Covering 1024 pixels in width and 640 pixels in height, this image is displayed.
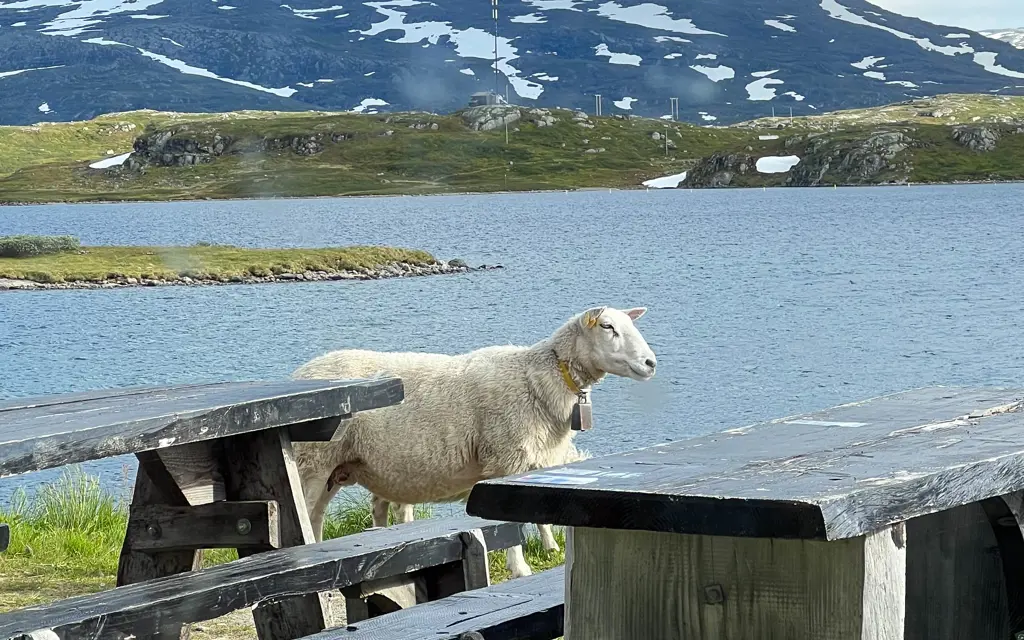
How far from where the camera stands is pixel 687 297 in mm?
55469

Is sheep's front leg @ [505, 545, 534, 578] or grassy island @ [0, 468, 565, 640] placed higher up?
sheep's front leg @ [505, 545, 534, 578]

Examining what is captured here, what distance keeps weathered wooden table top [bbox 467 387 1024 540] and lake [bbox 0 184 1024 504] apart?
14.1 metres

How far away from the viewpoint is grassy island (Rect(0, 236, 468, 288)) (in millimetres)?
69625

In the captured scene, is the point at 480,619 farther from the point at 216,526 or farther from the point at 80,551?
the point at 80,551

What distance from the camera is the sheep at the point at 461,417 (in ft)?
28.0

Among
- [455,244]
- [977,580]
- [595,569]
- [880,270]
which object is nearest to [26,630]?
[595,569]

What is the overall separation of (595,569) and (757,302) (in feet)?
167

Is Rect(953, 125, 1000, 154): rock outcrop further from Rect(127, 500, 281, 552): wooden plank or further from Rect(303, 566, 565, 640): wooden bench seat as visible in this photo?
Rect(303, 566, 565, 640): wooden bench seat

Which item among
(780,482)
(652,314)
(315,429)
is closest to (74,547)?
(315,429)

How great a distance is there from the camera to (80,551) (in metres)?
9.16

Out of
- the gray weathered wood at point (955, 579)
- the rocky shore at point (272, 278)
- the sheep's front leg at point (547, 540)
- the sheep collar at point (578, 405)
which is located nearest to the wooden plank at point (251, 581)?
the gray weathered wood at point (955, 579)

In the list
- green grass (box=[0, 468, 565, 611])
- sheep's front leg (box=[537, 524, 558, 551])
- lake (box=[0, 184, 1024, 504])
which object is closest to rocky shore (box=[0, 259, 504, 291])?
lake (box=[0, 184, 1024, 504])

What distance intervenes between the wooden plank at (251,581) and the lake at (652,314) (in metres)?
11.9

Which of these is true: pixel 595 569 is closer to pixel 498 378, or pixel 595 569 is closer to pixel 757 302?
pixel 498 378
